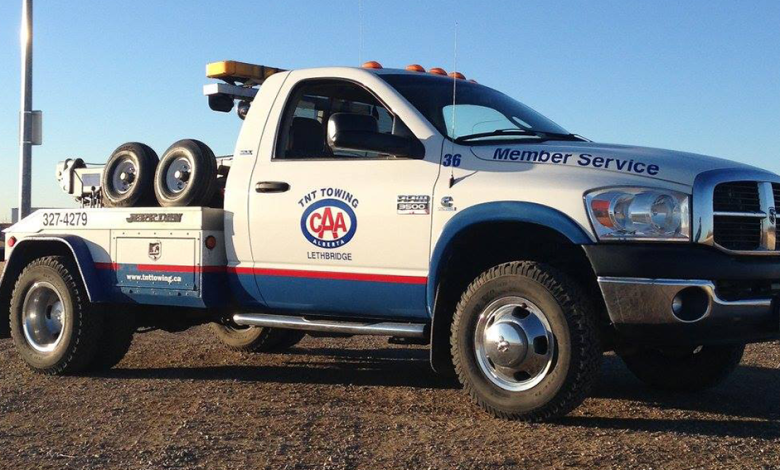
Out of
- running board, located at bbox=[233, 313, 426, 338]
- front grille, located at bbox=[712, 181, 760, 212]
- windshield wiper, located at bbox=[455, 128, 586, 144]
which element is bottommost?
running board, located at bbox=[233, 313, 426, 338]

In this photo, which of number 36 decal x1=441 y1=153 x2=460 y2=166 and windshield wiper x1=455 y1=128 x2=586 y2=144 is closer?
number 36 decal x1=441 y1=153 x2=460 y2=166

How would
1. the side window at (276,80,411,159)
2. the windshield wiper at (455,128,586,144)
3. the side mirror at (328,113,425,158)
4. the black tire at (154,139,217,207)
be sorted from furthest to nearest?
the black tire at (154,139,217,207)
the side window at (276,80,411,159)
the windshield wiper at (455,128,586,144)
the side mirror at (328,113,425,158)

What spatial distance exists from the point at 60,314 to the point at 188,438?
3.02 metres

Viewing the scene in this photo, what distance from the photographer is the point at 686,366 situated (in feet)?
21.3

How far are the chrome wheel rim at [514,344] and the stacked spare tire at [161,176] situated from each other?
238cm

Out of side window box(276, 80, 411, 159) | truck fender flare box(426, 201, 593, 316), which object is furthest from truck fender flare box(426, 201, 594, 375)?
side window box(276, 80, 411, 159)

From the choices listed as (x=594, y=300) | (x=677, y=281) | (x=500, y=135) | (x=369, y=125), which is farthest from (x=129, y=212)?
(x=677, y=281)

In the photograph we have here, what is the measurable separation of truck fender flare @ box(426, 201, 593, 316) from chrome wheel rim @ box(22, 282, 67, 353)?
330 cm

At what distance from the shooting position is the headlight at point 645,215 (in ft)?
16.5

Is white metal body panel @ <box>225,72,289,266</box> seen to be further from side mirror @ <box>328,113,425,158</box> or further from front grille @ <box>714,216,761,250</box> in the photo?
front grille @ <box>714,216,761,250</box>

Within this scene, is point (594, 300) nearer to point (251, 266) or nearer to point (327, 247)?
point (327, 247)

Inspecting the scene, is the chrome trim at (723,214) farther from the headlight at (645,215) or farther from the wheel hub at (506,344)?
the wheel hub at (506,344)

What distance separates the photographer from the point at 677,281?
4.97m

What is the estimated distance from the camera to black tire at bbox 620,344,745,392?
629cm
